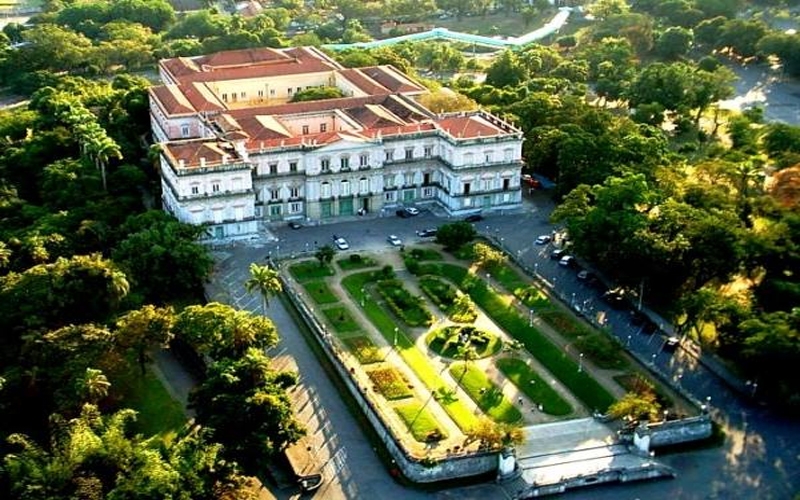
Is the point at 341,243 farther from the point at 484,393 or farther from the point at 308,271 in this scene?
the point at 484,393

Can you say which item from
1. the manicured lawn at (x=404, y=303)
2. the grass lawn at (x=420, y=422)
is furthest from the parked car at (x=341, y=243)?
the grass lawn at (x=420, y=422)

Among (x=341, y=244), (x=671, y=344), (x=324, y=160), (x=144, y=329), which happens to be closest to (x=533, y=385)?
(x=671, y=344)

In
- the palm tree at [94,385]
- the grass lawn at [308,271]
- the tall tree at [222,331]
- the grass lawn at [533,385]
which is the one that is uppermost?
the tall tree at [222,331]

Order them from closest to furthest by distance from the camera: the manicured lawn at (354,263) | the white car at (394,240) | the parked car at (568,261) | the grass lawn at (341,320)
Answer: the grass lawn at (341,320)
the manicured lawn at (354,263)
the parked car at (568,261)
the white car at (394,240)

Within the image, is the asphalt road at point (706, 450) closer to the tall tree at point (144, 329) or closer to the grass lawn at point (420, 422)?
the grass lawn at point (420, 422)

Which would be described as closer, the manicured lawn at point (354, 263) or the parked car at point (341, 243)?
the manicured lawn at point (354, 263)

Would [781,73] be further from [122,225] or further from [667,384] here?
[122,225]
